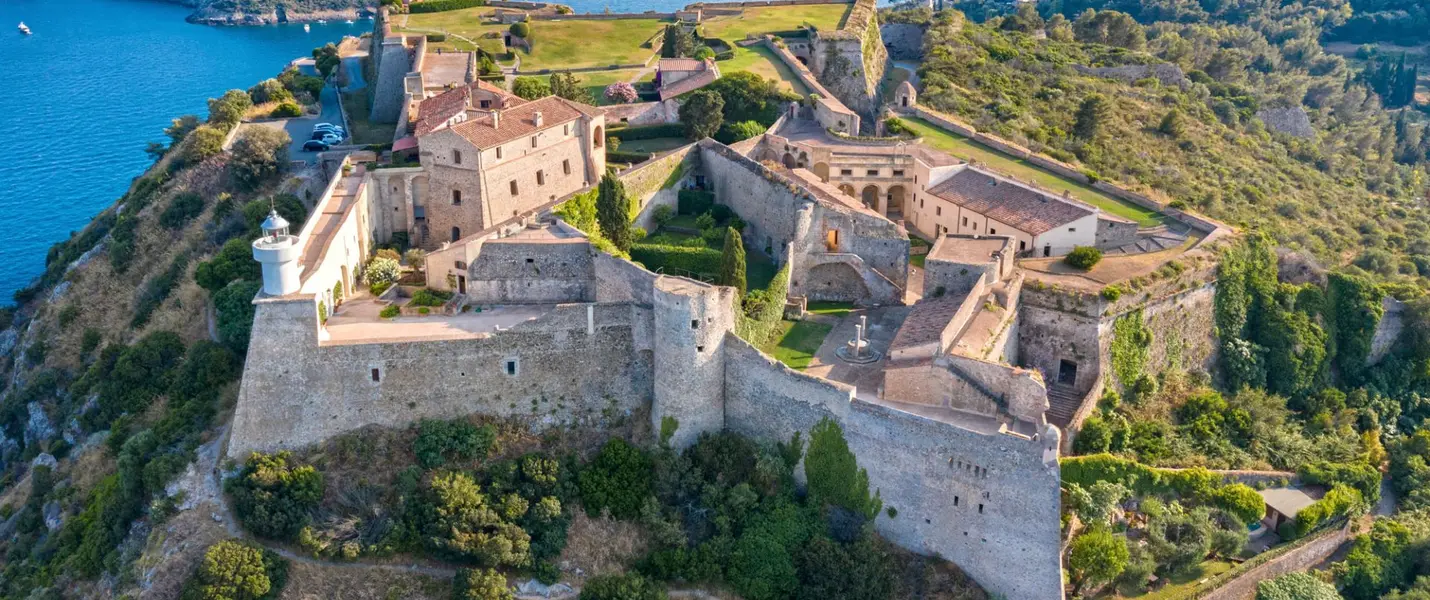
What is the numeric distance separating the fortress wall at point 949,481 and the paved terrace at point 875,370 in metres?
0.57

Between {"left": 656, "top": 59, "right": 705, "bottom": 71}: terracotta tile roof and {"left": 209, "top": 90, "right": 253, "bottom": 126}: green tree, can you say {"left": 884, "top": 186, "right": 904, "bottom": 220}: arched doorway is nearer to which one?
{"left": 656, "top": 59, "right": 705, "bottom": 71}: terracotta tile roof

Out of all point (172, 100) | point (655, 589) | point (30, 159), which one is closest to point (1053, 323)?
point (655, 589)

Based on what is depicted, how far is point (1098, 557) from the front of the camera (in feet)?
109

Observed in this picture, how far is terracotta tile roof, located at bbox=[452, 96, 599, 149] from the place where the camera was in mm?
44469

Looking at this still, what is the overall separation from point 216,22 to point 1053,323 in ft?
378

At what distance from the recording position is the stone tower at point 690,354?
3519 cm

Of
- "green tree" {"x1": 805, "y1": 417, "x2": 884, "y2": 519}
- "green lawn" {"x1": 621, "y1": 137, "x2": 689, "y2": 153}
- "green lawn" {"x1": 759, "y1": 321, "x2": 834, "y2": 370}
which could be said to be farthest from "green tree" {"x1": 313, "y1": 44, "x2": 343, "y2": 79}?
"green tree" {"x1": 805, "y1": 417, "x2": 884, "y2": 519}

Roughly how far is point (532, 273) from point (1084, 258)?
688 inches

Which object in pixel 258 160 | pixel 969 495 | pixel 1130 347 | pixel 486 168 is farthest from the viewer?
pixel 258 160

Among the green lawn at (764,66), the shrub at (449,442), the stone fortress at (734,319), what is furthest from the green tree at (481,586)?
the green lawn at (764,66)

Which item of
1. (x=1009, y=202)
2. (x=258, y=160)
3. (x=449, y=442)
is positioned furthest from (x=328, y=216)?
(x=1009, y=202)

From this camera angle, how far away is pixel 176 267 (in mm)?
51188

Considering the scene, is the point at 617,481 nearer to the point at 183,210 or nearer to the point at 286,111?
the point at 183,210

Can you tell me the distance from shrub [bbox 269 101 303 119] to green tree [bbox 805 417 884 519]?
3635 centimetres
